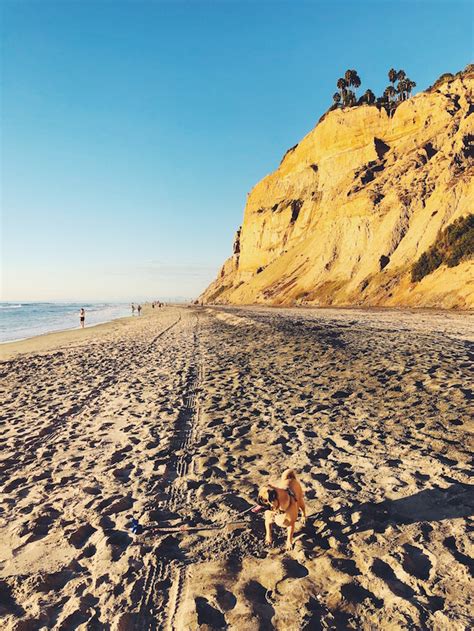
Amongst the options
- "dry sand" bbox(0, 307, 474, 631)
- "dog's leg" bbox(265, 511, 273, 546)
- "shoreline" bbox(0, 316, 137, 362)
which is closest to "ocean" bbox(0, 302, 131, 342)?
"shoreline" bbox(0, 316, 137, 362)

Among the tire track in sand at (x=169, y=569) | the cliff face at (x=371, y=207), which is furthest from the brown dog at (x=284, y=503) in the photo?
the cliff face at (x=371, y=207)

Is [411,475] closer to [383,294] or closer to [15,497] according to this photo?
[15,497]

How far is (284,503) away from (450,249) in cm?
3402

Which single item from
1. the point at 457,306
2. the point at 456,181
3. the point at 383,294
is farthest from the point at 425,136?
the point at 457,306

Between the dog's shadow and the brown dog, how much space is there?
424mm

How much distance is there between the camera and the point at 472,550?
3.62 metres

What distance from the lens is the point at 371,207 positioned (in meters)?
48.2

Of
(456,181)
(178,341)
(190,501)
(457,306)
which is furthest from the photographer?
(456,181)

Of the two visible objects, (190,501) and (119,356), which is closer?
(190,501)

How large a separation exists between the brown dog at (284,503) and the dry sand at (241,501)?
0.78 ft

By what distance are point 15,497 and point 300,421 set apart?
16.1ft

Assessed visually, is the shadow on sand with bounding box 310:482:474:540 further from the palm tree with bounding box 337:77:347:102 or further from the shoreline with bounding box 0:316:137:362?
the palm tree with bounding box 337:77:347:102

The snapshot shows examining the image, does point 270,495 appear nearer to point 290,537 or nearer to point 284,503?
point 284,503

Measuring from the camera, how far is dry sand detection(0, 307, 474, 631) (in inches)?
126
